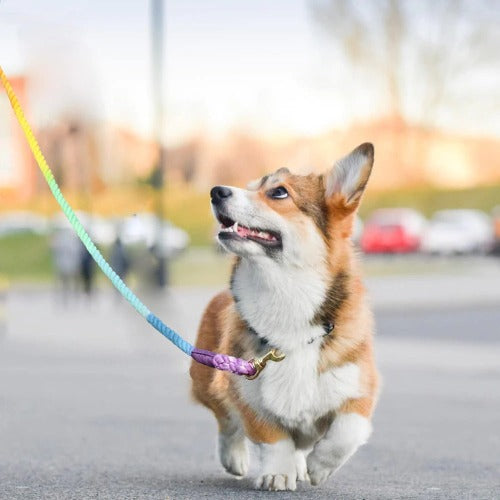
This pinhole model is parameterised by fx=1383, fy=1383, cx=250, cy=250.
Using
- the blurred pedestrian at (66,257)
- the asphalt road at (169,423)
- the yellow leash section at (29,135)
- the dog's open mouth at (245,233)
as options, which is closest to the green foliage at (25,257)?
the blurred pedestrian at (66,257)

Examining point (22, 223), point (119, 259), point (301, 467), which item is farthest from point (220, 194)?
point (22, 223)

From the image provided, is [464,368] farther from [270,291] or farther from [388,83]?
[388,83]

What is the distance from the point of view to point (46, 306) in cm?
2795

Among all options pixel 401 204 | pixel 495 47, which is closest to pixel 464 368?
pixel 495 47

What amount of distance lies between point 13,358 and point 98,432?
681 cm

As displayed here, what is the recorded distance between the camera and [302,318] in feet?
19.2

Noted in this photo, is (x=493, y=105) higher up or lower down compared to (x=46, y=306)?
higher up

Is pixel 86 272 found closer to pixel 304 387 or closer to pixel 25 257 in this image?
pixel 25 257

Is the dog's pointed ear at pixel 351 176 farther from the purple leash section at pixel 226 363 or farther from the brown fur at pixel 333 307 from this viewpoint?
the purple leash section at pixel 226 363

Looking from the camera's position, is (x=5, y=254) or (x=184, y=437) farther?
(x=5, y=254)

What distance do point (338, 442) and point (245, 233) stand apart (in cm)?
97

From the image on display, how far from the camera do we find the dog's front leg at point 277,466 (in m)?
5.93

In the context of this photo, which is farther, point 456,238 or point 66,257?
point 456,238

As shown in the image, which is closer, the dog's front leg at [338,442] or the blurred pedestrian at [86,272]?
the dog's front leg at [338,442]
